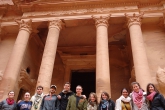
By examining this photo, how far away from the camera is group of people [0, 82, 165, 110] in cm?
587

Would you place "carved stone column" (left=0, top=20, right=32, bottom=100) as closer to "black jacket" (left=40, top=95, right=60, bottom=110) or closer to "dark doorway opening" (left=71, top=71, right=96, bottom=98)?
"black jacket" (left=40, top=95, right=60, bottom=110)

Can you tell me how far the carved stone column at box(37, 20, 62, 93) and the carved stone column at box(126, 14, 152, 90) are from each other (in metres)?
5.31

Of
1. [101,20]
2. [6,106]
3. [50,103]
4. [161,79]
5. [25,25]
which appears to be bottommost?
[6,106]

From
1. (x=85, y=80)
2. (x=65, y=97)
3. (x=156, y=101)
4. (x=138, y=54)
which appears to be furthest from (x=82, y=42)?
(x=156, y=101)

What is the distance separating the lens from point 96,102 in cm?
648

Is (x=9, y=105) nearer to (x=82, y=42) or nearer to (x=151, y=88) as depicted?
(x=151, y=88)

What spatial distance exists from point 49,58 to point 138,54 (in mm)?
5754

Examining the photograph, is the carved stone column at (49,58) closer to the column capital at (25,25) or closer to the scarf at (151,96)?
the column capital at (25,25)

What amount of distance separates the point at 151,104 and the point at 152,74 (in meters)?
6.56

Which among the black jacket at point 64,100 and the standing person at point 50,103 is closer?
the standing person at point 50,103

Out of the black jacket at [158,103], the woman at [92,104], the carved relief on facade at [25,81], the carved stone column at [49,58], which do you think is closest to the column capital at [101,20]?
the carved stone column at [49,58]

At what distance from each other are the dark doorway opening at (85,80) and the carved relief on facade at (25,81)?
12.9ft

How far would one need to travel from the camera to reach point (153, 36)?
13.8 m

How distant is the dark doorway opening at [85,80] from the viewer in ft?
57.3
